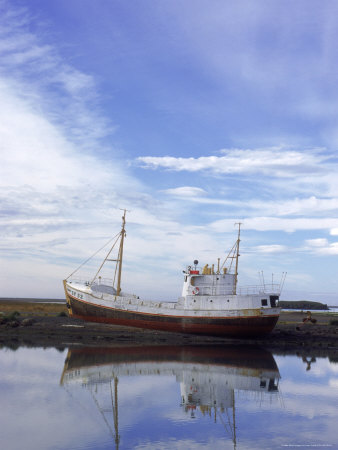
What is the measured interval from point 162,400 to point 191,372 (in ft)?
20.8

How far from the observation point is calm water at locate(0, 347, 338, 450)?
16016mm

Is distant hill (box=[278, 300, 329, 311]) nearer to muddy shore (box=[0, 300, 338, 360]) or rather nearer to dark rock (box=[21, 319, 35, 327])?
muddy shore (box=[0, 300, 338, 360])

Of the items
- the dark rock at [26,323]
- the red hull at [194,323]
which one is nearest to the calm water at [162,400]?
the red hull at [194,323]

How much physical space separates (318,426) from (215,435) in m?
4.53

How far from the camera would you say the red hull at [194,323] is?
1545 inches

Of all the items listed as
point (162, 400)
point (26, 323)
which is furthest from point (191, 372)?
point (26, 323)

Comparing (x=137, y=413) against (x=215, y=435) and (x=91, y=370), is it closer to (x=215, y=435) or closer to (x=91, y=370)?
(x=215, y=435)

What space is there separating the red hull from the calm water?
18.7 feet

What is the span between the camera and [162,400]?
70.3 feet

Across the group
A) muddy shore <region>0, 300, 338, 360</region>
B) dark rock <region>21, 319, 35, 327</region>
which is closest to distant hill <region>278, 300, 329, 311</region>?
muddy shore <region>0, 300, 338, 360</region>

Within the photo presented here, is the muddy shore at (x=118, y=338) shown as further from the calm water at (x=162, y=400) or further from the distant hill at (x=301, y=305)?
the distant hill at (x=301, y=305)

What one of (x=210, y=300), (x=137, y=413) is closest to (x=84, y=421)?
(x=137, y=413)

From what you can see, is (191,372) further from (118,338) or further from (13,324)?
(13,324)

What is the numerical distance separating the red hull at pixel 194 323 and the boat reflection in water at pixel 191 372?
2369 mm
